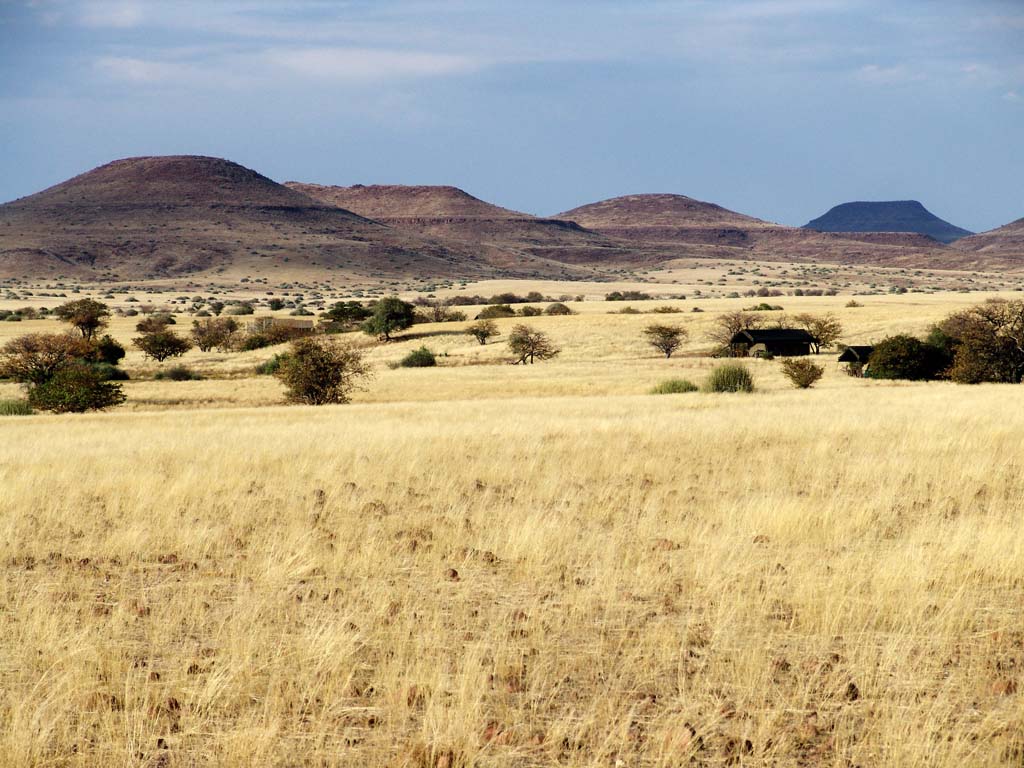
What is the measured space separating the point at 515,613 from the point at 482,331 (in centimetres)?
7502

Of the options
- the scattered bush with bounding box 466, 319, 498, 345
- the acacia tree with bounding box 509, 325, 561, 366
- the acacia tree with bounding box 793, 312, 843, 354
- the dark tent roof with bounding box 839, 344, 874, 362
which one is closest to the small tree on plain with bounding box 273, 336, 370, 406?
the acacia tree with bounding box 509, 325, 561, 366

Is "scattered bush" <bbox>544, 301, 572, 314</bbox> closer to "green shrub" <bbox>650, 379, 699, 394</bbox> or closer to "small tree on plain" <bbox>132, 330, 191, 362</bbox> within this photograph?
"small tree on plain" <bbox>132, 330, 191, 362</bbox>

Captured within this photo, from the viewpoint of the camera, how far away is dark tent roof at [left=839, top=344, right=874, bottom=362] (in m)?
58.7

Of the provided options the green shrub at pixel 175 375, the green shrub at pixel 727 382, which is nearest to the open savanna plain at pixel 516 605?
the green shrub at pixel 727 382

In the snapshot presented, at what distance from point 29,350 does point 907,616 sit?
5102cm

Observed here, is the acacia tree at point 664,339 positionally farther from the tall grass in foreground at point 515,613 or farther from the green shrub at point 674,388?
the tall grass in foreground at point 515,613

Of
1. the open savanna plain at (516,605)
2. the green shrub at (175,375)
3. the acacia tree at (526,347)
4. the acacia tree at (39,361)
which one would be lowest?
the green shrub at (175,375)

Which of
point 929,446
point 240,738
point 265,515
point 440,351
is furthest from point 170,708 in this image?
point 440,351

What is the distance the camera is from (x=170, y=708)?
17.9ft

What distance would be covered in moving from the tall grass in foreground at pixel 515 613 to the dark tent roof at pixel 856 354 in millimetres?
46754

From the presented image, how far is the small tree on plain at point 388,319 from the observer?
8706 cm

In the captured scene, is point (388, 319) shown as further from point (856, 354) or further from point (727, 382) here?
point (727, 382)

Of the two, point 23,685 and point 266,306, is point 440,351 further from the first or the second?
point 23,685

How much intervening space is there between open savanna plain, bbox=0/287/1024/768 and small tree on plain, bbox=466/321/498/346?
65217mm
